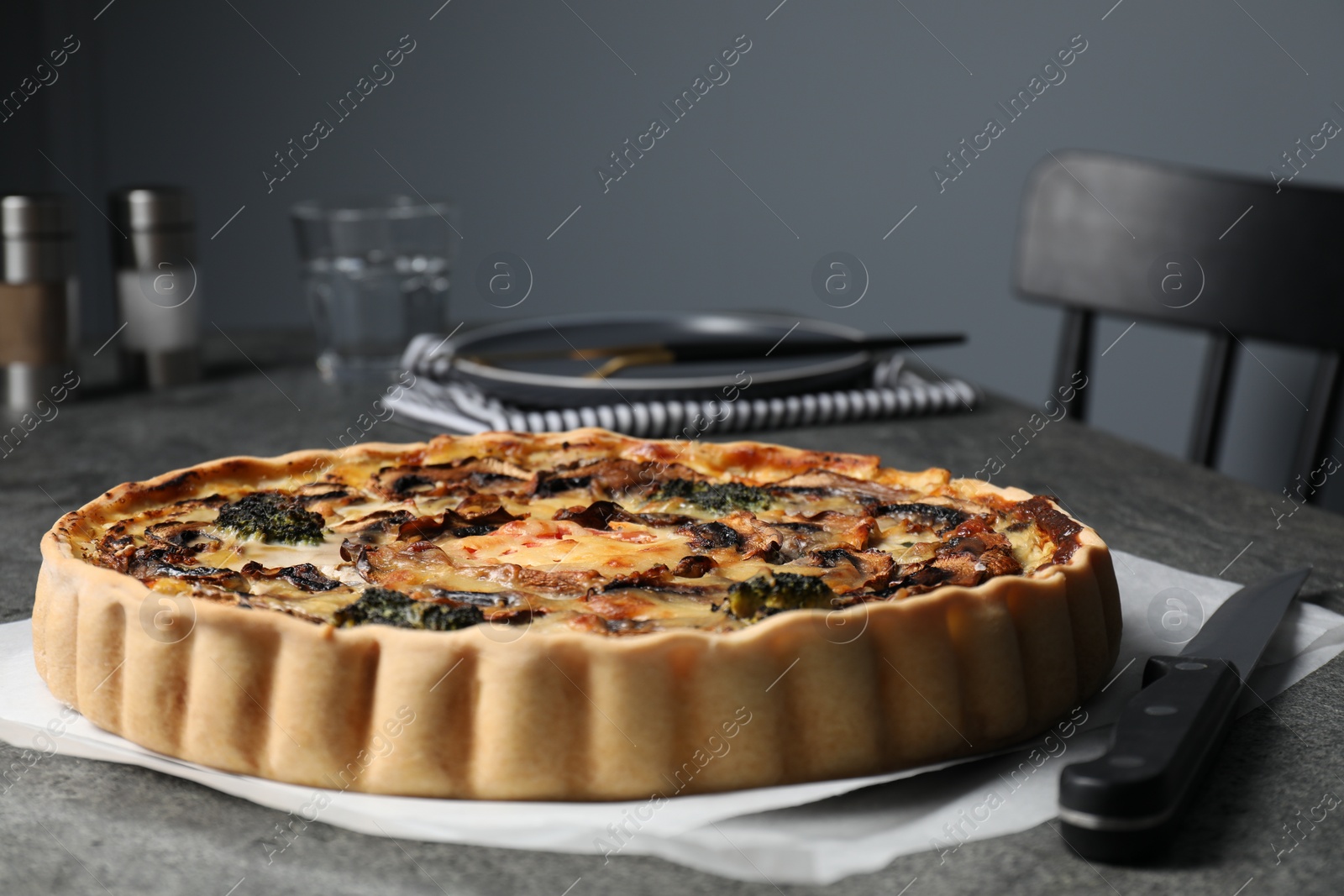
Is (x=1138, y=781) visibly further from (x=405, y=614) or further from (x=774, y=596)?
(x=405, y=614)

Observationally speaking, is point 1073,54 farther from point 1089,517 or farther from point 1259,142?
point 1089,517

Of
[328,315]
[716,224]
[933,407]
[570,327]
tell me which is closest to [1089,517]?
[933,407]

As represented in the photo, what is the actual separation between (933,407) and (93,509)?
6.03 feet

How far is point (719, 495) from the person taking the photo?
1.80 meters

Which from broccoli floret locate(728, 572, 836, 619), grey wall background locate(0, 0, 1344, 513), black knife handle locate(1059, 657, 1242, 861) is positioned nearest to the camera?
black knife handle locate(1059, 657, 1242, 861)

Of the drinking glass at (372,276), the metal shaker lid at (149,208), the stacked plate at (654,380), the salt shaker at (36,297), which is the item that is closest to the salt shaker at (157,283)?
the metal shaker lid at (149,208)

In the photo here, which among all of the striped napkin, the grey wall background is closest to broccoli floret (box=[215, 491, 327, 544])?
the striped napkin

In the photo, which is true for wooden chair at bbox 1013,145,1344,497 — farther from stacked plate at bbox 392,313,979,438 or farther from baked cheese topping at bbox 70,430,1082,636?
baked cheese topping at bbox 70,430,1082,636

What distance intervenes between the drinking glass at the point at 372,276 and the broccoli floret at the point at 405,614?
1.94m

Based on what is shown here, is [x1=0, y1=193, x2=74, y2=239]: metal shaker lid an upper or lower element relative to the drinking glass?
upper

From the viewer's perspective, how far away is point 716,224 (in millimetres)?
5387

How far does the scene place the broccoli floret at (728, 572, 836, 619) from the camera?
1344mm

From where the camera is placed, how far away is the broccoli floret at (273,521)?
1.62 m

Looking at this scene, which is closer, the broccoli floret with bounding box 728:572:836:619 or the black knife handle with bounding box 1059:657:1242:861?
the black knife handle with bounding box 1059:657:1242:861
